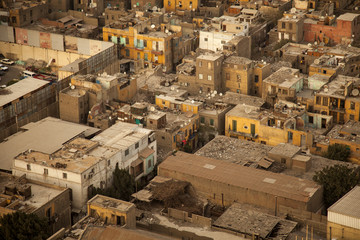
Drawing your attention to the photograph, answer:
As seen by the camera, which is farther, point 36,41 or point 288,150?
point 36,41

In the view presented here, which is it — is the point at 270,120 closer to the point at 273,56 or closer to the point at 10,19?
the point at 273,56

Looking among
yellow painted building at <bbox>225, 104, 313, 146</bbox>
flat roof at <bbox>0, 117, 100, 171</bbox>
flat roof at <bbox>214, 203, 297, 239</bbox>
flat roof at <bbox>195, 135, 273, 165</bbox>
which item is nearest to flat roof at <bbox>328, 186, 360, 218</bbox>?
flat roof at <bbox>214, 203, 297, 239</bbox>

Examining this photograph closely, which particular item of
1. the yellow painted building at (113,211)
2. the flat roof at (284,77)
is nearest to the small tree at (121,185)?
the yellow painted building at (113,211)

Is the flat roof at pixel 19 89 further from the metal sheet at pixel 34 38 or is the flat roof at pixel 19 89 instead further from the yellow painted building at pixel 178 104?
the metal sheet at pixel 34 38

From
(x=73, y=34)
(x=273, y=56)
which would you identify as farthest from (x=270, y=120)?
(x=73, y=34)

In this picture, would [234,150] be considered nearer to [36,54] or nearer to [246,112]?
[246,112]

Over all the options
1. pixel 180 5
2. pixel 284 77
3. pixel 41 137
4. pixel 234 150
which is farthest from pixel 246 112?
pixel 180 5

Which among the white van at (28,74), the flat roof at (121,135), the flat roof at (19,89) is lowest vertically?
the white van at (28,74)
